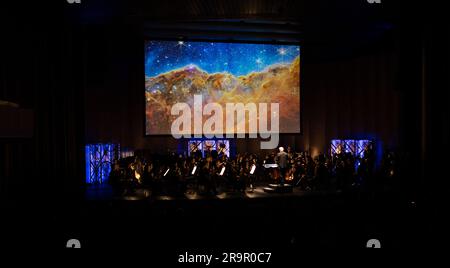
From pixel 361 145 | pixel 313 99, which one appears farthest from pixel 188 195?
pixel 313 99

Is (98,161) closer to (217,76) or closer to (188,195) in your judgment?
(188,195)

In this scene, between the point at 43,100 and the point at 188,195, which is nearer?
the point at 43,100

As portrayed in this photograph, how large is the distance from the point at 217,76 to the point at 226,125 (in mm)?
1509

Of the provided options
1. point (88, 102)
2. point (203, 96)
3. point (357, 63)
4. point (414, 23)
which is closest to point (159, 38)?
point (203, 96)

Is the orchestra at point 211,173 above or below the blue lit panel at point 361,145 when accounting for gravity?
below

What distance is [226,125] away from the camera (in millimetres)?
10008

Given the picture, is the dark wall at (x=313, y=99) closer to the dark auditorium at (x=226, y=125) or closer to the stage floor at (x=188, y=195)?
the dark auditorium at (x=226, y=125)

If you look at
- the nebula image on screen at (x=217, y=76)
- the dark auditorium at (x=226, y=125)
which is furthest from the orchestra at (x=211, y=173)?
the nebula image on screen at (x=217, y=76)

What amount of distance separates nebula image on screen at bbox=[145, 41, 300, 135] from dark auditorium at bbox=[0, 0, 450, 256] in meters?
0.04

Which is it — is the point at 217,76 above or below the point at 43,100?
above

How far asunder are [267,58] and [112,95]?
4.80 metres

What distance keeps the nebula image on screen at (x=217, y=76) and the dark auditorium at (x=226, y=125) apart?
0.04 m

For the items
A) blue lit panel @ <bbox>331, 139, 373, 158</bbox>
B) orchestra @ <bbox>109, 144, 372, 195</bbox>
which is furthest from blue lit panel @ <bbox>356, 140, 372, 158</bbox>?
orchestra @ <bbox>109, 144, 372, 195</bbox>

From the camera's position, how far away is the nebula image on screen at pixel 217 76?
977 cm
